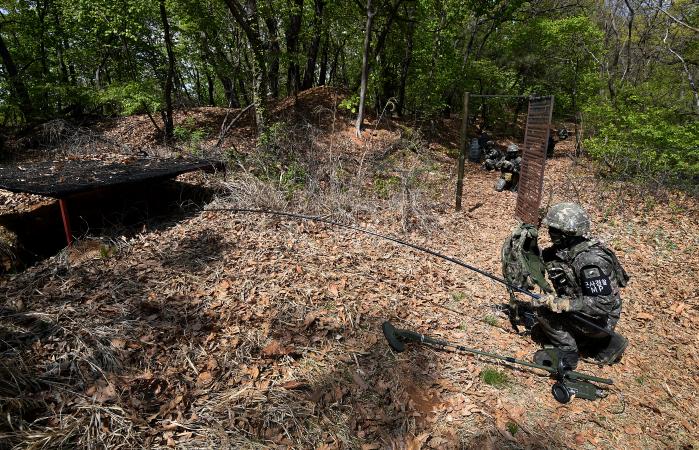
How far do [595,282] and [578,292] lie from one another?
23 centimetres

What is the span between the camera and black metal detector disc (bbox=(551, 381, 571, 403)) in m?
3.12

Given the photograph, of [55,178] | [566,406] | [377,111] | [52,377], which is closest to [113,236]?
[55,178]

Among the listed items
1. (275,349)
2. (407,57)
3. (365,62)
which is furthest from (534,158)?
(407,57)

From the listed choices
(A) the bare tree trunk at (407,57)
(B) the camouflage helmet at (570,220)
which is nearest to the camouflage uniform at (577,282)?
(B) the camouflage helmet at (570,220)

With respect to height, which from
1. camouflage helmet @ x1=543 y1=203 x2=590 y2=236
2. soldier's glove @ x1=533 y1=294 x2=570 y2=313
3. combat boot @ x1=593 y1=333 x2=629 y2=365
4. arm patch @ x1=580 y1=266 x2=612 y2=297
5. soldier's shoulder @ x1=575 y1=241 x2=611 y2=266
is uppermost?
camouflage helmet @ x1=543 y1=203 x2=590 y2=236

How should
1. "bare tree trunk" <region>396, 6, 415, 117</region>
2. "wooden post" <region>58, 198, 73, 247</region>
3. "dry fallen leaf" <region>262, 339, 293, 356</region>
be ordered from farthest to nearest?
"bare tree trunk" <region>396, 6, 415, 117</region> → "wooden post" <region>58, 198, 73, 247</region> → "dry fallen leaf" <region>262, 339, 293, 356</region>

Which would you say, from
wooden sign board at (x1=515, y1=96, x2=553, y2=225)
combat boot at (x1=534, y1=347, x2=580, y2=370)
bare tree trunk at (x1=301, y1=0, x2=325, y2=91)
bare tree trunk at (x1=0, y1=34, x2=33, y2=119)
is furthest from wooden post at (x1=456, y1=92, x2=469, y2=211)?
bare tree trunk at (x1=0, y1=34, x2=33, y2=119)

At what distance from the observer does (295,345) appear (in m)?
3.36

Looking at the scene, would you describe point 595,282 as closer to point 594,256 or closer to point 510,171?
point 594,256

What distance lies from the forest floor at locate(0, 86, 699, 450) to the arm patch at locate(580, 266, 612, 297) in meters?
0.97

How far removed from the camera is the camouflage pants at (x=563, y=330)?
11.9ft

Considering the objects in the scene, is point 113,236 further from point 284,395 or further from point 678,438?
point 678,438

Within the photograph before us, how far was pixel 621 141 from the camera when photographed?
31.2ft

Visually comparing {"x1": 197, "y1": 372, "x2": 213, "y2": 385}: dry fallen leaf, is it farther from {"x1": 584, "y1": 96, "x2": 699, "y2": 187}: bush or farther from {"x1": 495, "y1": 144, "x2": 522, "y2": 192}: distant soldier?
{"x1": 584, "y1": 96, "x2": 699, "y2": 187}: bush
